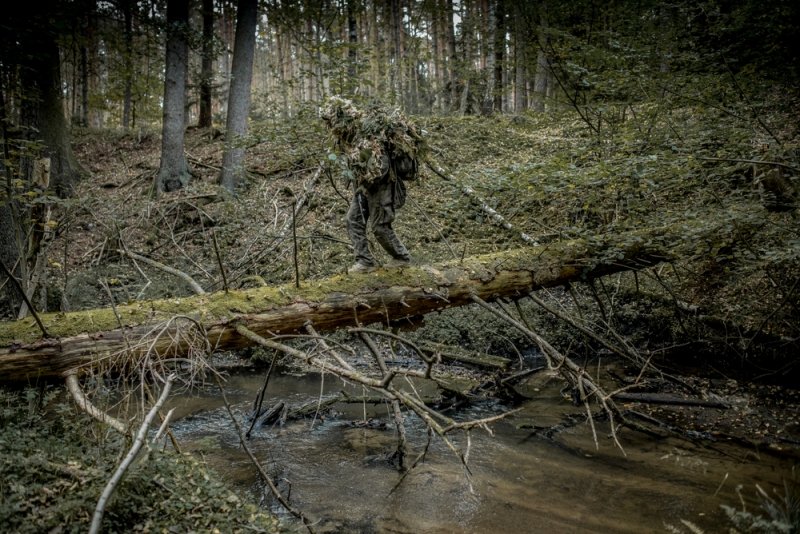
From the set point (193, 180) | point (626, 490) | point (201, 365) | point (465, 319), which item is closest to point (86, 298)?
point (193, 180)

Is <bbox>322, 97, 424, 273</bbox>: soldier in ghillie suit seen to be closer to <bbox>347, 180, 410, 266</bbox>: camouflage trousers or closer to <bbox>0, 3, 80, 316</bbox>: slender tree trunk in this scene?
<bbox>347, 180, 410, 266</bbox>: camouflage trousers

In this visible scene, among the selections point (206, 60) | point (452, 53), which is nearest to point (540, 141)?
point (452, 53)

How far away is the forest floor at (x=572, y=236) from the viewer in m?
5.35

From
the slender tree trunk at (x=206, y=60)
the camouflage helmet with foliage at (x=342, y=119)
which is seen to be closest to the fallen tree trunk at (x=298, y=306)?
the camouflage helmet with foliage at (x=342, y=119)

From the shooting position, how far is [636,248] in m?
5.92

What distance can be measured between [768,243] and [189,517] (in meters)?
6.15

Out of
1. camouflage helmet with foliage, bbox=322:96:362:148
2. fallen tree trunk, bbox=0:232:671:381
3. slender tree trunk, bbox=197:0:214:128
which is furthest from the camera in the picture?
slender tree trunk, bbox=197:0:214:128

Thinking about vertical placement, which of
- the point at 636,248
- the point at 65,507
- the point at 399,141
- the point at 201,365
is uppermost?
the point at 399,141

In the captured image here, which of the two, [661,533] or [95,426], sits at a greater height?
[95,426]

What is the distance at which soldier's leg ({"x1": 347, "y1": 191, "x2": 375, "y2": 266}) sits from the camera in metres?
5.09

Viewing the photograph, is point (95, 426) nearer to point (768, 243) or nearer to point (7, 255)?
point (7, 255)

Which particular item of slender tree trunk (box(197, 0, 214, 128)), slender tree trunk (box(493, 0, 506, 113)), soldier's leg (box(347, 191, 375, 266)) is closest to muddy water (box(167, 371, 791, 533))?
soldier's leg (box(347, 191, 375, 266))

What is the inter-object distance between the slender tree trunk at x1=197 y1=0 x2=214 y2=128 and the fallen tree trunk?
10.3m

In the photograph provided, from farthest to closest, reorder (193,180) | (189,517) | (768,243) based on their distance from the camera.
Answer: (193,180) < (768,243) < (189,517)
